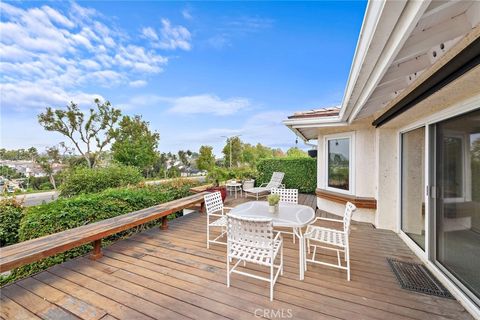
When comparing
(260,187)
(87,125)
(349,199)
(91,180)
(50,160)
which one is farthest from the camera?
(50,160)

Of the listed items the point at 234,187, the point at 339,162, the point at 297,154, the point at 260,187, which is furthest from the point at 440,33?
the point at 297,154

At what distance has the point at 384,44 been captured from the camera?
1.31m

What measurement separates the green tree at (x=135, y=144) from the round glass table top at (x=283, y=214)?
1587 centimetres

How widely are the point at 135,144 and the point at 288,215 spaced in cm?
1737

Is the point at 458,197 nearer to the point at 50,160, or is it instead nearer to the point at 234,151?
the point at 234,151

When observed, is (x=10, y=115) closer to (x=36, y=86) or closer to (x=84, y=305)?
(x=36, y=86)

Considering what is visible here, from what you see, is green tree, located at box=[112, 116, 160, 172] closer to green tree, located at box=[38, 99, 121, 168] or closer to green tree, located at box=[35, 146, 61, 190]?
green tree, located at box=[38, 99, 121, 168]

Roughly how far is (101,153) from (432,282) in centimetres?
2393

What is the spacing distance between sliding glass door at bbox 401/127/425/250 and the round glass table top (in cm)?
169

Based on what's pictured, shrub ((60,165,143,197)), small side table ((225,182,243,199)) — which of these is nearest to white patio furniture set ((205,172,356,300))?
small side table ((225,182,243,199))

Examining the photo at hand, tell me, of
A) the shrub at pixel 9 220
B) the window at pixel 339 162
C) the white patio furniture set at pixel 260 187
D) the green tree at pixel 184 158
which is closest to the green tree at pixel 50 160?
the green tree at pixel 184 158

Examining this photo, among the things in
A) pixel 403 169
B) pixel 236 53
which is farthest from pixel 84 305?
pixel 236 53

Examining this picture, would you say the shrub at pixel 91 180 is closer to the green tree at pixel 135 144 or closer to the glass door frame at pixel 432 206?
A: the glass door frame at pixel 432 206

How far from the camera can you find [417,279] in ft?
8.02
